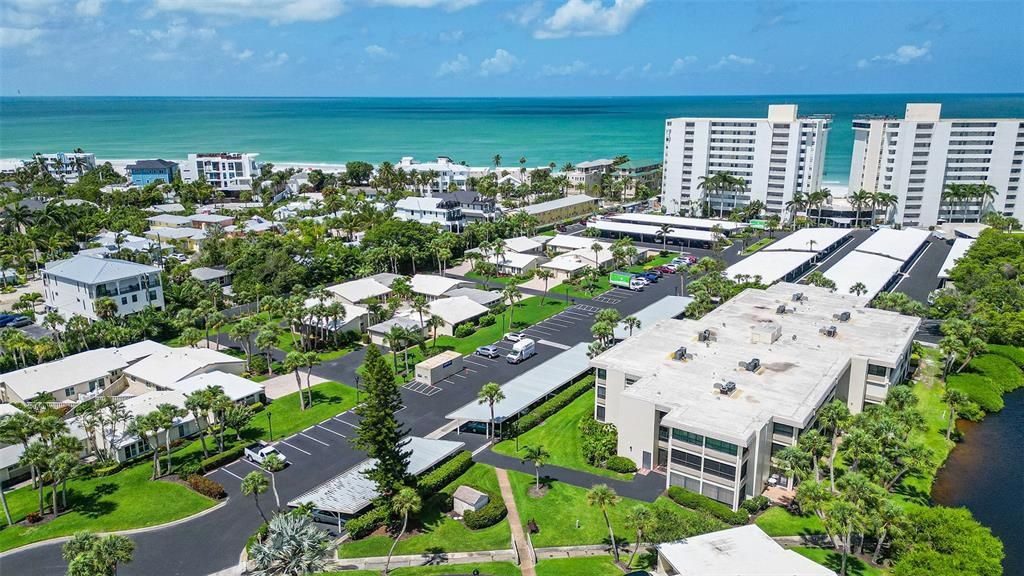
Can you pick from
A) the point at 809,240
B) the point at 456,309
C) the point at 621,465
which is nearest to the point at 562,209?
the point at 809,240

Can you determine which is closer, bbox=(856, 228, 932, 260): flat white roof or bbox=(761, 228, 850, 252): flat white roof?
bbox=(856, 228, 932, 260): flat white roof

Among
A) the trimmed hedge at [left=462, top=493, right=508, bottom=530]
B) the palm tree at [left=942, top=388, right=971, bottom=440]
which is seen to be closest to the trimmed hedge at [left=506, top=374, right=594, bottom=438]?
the trimmed hedge at [left=462, top=493, right=508, bottom=530]

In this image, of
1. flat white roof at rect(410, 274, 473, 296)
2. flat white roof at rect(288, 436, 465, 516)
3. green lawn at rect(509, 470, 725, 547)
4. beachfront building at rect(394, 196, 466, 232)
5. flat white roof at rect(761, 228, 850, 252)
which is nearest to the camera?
green lawn at rect(509, 470, 725, 547)

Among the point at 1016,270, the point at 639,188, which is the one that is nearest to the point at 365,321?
the point at 1016,270

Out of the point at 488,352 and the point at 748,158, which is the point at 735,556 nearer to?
the point at 488,352

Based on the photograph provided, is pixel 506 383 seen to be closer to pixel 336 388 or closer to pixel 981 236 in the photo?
pixel 336 388

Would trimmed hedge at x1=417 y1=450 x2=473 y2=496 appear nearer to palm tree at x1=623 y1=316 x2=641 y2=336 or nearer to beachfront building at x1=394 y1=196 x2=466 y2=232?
palm tree at x1=623 y1=316 x2=641 y2=336

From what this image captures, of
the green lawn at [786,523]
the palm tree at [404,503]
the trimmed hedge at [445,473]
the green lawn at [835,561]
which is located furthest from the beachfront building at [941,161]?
the palm tree at [404,503]

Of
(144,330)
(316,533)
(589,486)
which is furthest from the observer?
(144,330)
